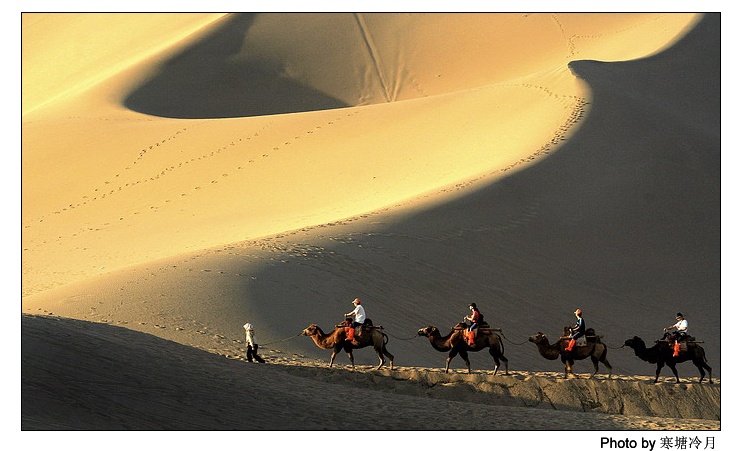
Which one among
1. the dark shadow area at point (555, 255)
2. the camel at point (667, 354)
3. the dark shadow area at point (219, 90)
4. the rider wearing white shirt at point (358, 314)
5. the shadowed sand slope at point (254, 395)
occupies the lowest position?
the shadowed sand slope at point (254, 395)

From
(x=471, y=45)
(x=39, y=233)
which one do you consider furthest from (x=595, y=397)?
(x=471, y=45)

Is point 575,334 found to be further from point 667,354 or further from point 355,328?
point 355,328

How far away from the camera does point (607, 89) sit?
163ft

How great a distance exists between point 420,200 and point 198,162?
1375 cm

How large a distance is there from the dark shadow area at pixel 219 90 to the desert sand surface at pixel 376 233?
18 centimetres

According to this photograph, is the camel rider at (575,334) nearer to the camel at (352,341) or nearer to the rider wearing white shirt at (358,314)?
the camel at (352,341)

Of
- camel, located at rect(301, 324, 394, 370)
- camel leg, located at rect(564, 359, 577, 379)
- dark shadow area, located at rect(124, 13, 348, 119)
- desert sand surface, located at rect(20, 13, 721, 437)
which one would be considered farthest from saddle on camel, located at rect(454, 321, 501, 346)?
dark shadow area, located at rect(124, 13, 348, 119)

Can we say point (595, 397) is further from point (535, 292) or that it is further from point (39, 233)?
point (39, 233)

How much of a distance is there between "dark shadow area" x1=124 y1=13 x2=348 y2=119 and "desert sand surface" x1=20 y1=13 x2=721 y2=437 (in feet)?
0.59

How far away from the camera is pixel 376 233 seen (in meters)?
36.1

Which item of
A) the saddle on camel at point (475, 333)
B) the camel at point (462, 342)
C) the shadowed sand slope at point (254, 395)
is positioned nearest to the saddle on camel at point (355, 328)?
the shadowed sand slope at point (254, 395)

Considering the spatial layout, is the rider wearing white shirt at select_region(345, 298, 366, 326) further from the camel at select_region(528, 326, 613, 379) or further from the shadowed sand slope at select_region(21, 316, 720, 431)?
the camel at select_region(528, 326, 613, 379)

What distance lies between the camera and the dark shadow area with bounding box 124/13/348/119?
67.7m

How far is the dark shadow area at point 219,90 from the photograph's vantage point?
67.7 m
